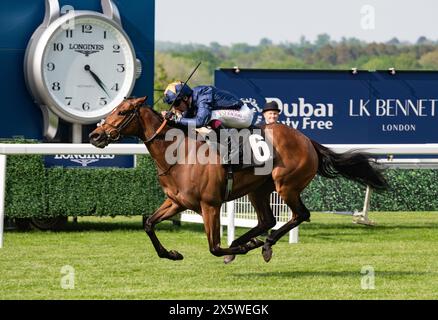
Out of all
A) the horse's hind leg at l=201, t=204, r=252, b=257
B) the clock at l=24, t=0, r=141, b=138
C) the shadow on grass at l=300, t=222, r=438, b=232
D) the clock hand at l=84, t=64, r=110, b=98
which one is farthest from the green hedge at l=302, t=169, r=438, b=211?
the horse's hind leg at l=201, t=204, r=252, b=257

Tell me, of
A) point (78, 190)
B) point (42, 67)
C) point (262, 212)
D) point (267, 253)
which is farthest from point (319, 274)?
point (42, 67)

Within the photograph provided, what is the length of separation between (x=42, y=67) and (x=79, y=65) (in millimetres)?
511

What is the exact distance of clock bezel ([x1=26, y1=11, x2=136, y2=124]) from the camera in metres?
11.8

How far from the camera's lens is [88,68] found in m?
12.3

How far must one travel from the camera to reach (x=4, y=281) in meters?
8.36

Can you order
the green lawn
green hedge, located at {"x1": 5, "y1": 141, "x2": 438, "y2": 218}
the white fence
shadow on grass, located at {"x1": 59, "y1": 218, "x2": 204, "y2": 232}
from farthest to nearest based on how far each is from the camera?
shadow on grass, located at {"x1": 59, "y1": 218, "x2": 204, "y2": 232}
green hedge, located at {"x1": 5, "y1": 141, "x2": 438, "y2": 218}
the white fence
the green lawn

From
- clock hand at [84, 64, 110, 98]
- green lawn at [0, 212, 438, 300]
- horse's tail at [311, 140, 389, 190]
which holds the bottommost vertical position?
green lawn at [0, 212, 438, 300]

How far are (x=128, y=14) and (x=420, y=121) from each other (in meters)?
4.16

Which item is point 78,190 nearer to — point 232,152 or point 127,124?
point 127,124

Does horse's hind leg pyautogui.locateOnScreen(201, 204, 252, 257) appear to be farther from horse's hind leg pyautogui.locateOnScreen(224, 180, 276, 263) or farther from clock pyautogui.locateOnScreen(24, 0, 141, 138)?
clock pyautogui.locateOnScreen(24, 0, 141, 138)

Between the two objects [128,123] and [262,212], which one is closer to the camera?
[128,123]

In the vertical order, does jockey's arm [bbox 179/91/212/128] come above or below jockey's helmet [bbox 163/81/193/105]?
below

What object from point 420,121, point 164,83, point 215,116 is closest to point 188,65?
point 164,83

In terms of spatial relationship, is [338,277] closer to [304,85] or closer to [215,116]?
[215,116]
